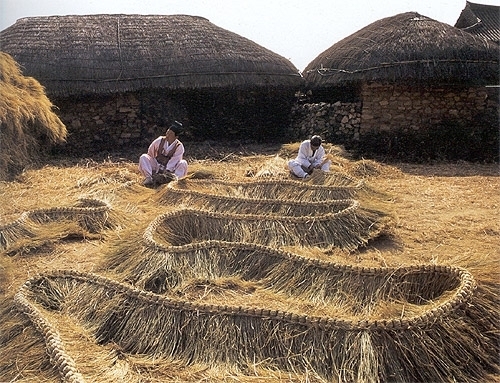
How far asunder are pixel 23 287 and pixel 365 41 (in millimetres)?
8994

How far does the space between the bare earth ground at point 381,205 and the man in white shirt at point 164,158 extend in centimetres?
38

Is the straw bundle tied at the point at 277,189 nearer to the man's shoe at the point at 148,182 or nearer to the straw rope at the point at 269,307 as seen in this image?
the man's shoe at the point at 148,182

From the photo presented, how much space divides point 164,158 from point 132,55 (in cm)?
477

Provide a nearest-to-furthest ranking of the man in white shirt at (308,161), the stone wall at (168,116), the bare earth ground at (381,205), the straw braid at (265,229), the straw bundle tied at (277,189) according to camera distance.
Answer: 1. the bare earth ground at (381,205)
2. the straw braid at (265,229)
3. the straw bundle tied at (277,189)
4. the man in white shirt at (308,161)
5. the stone wall at (168,116)

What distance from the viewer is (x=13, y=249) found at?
4.20 metres

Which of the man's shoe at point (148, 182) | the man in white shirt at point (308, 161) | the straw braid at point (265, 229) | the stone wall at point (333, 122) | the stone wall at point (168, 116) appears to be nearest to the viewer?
the straw braid at point (265, 229)

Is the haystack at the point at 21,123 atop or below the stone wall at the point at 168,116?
atop

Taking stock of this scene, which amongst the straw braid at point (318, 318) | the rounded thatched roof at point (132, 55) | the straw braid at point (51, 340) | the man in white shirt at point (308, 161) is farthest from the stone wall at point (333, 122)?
the straw braid at point (51, 340)

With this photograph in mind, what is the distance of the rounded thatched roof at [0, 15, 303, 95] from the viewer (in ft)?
33.6

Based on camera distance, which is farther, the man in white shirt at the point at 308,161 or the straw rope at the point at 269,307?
the man in white shirt at the point at 308,161

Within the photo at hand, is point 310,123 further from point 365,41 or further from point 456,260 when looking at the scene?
point 456,260

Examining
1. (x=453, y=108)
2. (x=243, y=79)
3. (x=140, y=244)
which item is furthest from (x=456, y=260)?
(x=243, y=79)

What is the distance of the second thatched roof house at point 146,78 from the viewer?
33.9 feet

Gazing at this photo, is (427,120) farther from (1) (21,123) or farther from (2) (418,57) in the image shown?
(1) (21,123)
